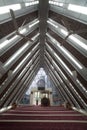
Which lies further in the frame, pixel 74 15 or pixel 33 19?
pixel 33 19

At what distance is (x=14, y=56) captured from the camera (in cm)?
813

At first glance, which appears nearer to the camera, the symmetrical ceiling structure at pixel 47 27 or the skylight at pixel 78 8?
the skylight at pixel 78 8

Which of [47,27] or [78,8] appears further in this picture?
[47,27]

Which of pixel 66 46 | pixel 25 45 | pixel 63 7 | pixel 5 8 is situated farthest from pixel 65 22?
pixel 25 45

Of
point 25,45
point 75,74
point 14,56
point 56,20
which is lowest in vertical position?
point 75,74

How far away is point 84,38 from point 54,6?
1580 millimetres

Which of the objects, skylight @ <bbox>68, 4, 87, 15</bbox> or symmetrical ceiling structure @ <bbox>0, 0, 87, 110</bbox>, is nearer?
skylight @ <bbox>68, 4, 87, 15</bbox>

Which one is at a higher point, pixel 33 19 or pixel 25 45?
pixel 33 19

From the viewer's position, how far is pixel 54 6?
6523 millimetres

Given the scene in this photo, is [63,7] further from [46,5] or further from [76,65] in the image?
[76,65]

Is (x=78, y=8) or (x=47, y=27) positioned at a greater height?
(x=47, y=27)

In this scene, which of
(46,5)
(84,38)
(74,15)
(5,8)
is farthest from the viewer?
(46,5)

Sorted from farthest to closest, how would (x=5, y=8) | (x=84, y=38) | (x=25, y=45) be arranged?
(x=25, y=45), (x=84, y=38), (x=5, y=8)

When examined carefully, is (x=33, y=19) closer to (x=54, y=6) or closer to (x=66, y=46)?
(x=54, y=6)
